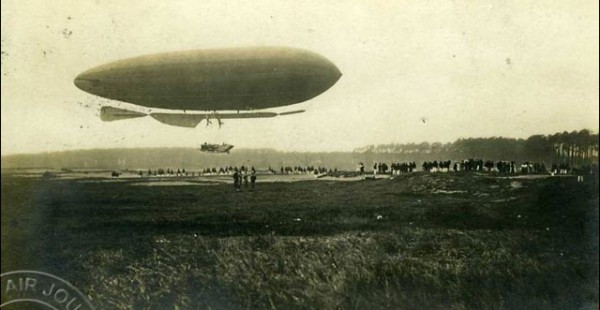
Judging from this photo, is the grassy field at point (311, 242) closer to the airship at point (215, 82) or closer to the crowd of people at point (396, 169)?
the crowd of people at point (396, 169)

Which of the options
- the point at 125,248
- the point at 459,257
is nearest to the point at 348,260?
the point at 459,257

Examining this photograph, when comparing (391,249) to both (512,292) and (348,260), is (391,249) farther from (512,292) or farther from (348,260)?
(512,292)

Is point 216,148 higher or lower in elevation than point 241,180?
higher

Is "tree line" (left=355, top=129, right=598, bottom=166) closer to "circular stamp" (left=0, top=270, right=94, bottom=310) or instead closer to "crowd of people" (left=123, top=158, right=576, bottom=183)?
"crowd of people" (left=123, top=158, right=576, bottom=183)

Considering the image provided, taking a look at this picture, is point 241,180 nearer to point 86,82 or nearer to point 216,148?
point 216,148

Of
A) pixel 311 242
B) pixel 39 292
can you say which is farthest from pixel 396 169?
pixel 39 292
